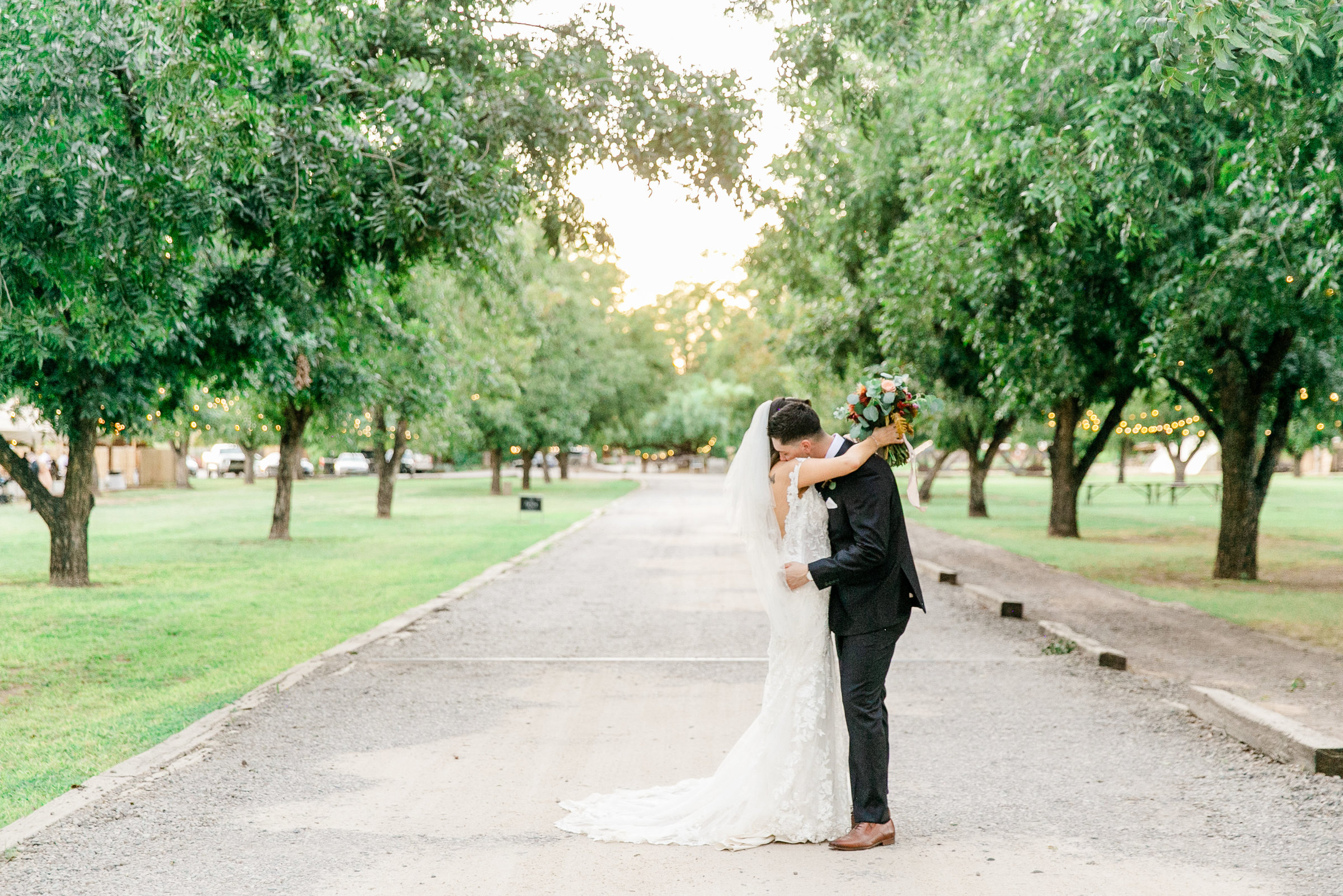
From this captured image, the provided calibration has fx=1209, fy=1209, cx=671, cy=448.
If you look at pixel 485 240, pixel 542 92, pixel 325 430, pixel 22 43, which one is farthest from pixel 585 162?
pixel 325 430

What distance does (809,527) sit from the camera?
5.32 meters

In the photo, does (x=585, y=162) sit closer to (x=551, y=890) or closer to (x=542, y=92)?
(x=542, y=92)

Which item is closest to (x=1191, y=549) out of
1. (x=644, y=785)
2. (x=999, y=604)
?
(x=999, y=604)

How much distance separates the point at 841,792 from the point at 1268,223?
8.31 metres

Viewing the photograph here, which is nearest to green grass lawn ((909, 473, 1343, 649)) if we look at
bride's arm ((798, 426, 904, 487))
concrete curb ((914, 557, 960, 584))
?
concrete curb ((914, 557, 960, 584))

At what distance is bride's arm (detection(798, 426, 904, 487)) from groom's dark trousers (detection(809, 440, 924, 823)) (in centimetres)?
11

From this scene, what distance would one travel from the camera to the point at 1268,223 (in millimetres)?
11086

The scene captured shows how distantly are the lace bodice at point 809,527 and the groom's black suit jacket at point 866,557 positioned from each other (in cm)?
5

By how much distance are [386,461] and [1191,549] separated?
21.1 m

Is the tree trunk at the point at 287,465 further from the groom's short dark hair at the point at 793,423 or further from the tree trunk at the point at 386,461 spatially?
the groom's short dark hair at the point at 793,423

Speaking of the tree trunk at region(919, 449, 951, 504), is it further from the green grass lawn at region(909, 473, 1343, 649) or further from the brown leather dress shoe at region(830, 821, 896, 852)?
the brown leather dress shoe at region(830, 821, 896, 852)

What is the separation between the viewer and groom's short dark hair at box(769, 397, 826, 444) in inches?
206

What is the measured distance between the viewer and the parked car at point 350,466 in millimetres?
81250

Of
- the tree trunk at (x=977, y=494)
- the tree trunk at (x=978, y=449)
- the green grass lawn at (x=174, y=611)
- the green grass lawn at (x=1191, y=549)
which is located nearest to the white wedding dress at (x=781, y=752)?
the green grass lawn at (x=174, y=611)
